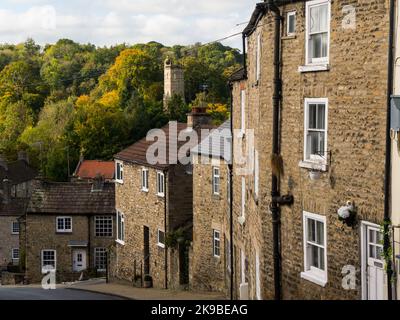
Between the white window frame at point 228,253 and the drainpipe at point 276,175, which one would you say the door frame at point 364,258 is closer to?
the drainpipe at point 276,175

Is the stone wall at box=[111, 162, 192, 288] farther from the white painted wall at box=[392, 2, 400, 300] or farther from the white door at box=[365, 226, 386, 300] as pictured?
the white painted wall at box=[392, 2, 400, 300]

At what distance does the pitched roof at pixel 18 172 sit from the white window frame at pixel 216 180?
4704cm

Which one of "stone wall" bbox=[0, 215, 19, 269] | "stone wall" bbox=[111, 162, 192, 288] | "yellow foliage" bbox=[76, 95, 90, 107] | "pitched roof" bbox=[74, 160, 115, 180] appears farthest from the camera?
"yellow foliage" bbox=[76, 95, 90, 107]

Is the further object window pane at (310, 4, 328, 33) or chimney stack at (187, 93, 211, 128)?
chimney stack at (187, 93, 211, 128)

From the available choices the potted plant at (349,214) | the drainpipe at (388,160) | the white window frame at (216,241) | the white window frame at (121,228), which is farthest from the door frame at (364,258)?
the white window frame at (121,228)

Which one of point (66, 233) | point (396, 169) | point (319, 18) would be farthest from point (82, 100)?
point (396, 169)

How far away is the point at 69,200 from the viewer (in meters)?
41.2

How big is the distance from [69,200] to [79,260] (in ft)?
11.1

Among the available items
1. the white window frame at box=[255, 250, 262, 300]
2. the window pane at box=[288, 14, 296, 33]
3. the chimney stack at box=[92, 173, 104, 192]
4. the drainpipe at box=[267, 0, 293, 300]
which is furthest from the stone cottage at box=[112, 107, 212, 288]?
the window pane at box=[288, 14, 296, 33]

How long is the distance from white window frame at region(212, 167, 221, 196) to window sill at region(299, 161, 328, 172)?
12.2m

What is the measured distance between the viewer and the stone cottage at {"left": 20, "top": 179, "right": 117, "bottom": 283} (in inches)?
1591

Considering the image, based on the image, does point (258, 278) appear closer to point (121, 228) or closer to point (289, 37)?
point (289, 37)
